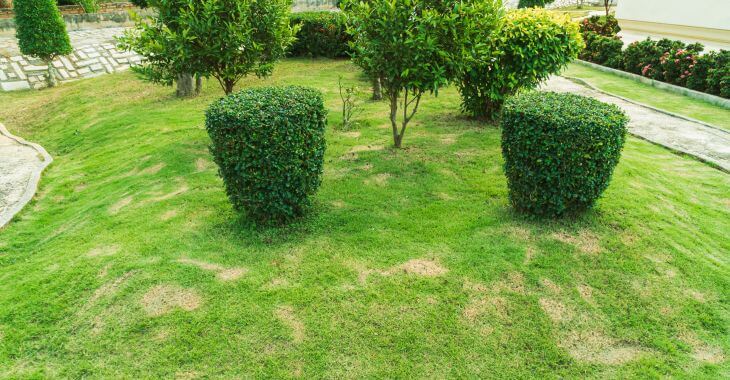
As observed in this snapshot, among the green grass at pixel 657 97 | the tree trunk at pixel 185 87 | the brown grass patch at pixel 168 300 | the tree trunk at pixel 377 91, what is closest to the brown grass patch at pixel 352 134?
the tree trunk at pixel 377 91

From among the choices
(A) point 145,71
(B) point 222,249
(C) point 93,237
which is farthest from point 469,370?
(A) point 145,71

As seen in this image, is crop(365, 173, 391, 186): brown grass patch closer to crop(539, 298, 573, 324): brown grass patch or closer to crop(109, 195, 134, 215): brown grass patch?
crop(539, 298, 573, 324): brown grass patch

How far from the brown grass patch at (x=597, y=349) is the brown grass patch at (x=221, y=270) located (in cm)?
308

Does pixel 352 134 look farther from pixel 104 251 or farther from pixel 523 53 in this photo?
pixel 104 251

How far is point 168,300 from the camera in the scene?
175 inches

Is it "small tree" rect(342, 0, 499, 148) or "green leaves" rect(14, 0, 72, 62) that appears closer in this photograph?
"small tree" rect(342, 0, 499, 148)

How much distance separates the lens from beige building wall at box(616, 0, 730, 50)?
1753 cm

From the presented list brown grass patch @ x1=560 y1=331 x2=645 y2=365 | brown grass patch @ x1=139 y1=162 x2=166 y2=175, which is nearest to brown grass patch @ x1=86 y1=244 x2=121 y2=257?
brown grass patch @ x1=139 y1=162 x2=166 y2=175

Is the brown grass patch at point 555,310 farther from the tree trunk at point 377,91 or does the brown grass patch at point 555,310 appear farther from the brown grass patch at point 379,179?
the tree trunk at point 377,91

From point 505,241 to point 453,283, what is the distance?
0.98m

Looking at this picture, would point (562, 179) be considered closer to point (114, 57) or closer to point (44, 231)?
point (44, 231)

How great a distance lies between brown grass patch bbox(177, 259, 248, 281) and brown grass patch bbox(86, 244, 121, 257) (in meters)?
0.95

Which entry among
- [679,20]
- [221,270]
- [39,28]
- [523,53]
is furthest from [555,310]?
[679,20]

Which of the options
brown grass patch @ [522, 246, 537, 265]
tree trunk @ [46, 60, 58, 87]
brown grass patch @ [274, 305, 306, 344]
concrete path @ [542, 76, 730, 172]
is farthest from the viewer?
tree trunk @ [46, 60, 58, 87]
